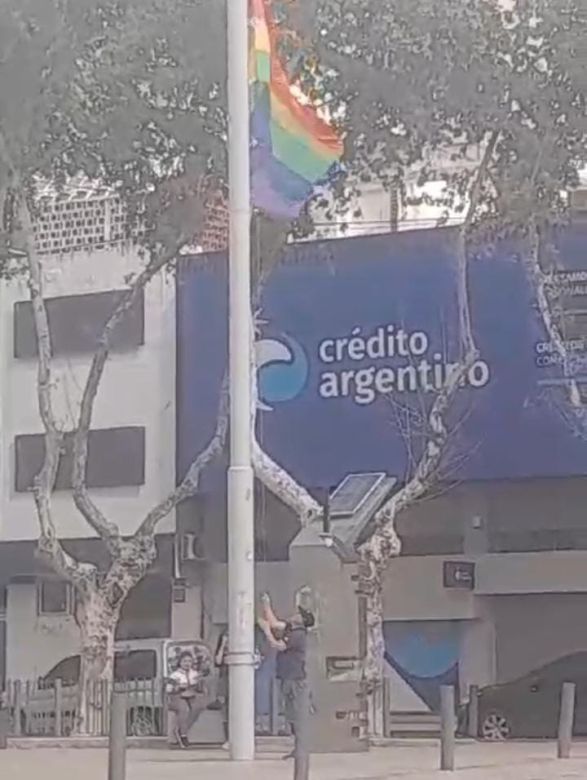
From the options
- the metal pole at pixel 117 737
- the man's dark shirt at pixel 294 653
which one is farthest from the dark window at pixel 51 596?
the metal pole at pixel 117 737

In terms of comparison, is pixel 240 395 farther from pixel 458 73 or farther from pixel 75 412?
pixel 75 412

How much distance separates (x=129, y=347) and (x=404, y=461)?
23.4 feet

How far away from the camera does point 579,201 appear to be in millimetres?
32719

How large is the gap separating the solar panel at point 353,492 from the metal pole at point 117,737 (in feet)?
47.9

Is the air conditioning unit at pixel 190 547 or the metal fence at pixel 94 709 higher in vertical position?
the air conditioning unit at pixel 190 547

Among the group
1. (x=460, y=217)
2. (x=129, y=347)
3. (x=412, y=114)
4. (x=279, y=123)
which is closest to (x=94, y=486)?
(x=129, y=347)

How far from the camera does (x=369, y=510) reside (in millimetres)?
30125

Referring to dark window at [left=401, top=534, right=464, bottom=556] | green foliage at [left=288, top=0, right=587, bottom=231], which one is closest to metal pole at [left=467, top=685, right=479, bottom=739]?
dark window at [left=401, top=534, right=464, bottom=556]

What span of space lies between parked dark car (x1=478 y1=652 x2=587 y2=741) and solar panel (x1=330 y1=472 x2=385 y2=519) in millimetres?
3621

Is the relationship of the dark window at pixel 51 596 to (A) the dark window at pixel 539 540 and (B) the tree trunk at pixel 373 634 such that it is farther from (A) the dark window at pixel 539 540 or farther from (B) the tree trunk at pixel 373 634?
(B) the tree trunk at pixel 373 634

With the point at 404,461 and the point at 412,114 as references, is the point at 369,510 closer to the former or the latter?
the point at 404,461

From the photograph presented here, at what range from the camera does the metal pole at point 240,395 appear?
1756 cm

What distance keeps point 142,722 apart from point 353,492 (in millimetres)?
5068

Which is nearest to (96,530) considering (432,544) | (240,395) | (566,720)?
(432,544)
